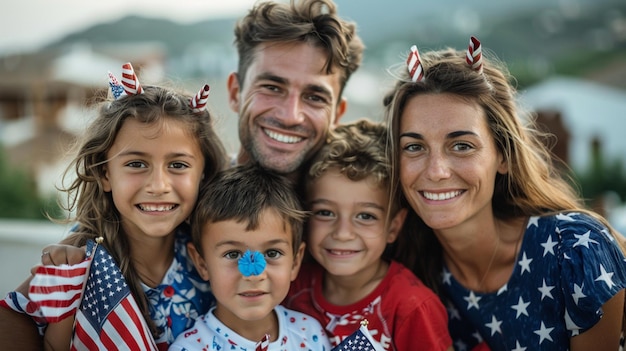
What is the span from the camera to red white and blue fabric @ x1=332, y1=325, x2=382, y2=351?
99.4 inches

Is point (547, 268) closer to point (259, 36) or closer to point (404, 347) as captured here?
point (404, 347)

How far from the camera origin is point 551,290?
276 cm

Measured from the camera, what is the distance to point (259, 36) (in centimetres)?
353

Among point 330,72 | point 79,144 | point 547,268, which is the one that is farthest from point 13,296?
point 547,268

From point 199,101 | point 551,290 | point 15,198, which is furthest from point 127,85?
point 15,198

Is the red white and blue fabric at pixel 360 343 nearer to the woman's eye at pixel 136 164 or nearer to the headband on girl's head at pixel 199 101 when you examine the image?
the woman's eye at pixel 136 164

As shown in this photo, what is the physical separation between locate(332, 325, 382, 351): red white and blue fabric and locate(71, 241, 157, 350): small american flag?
909mm

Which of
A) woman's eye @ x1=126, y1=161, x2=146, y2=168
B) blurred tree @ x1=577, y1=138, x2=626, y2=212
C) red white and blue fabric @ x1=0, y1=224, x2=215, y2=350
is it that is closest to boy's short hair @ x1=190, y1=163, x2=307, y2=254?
red white and blue fabric @ x1=0, y1=224, x2=215, y2=350

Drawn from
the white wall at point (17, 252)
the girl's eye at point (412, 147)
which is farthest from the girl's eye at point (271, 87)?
the white wall at point (17, 252)

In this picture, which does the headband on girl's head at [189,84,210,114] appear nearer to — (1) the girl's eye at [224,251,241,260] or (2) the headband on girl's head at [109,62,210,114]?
(2) the headband on girl's head at [109,62,210,114]

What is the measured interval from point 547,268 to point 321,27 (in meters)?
1.90

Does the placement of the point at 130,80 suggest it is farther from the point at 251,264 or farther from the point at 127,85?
the point at 251,264

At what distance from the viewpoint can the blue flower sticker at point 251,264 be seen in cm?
249

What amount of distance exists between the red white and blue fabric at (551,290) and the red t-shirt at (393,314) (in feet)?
0.98
